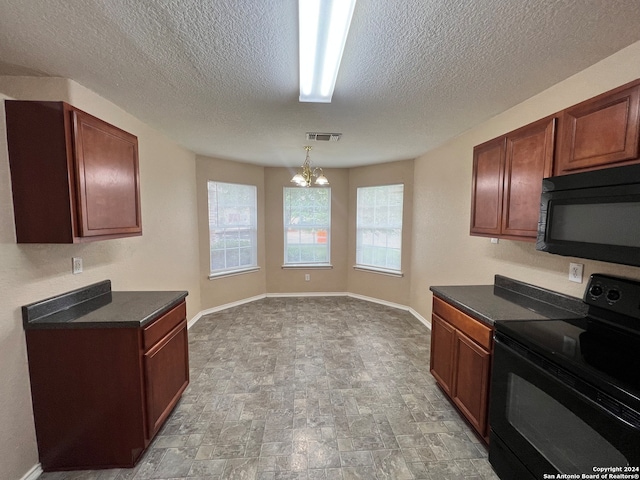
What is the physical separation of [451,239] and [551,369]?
2102mm

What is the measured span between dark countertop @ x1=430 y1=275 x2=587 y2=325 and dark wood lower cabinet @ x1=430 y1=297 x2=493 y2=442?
8cm

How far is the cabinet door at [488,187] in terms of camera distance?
194 cm

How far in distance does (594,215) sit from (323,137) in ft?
7.56

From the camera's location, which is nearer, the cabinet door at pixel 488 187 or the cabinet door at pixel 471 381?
the cabinet door at pixel 471 381

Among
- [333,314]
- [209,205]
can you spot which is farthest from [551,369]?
[209,205]

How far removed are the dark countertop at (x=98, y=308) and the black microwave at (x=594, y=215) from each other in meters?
2.41

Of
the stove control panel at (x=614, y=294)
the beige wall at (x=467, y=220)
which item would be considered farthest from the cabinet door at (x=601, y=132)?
the stove control panel at (x=614, y=294)

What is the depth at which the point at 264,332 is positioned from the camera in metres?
3.52

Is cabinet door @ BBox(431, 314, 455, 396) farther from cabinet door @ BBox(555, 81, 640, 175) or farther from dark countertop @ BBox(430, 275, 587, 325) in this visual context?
cabinet door @ BBox(555, 81, 640, 175)

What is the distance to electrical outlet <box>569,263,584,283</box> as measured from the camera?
1.69 metres

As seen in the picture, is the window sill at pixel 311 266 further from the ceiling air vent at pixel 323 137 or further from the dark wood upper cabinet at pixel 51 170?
the dark wood upper cabinet at pixel 51 170

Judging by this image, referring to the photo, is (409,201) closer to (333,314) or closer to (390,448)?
(333,314)

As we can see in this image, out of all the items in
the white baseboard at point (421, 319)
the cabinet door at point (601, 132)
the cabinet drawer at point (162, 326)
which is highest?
the cabinet door at point (601, 132)

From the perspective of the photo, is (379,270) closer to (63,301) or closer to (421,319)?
(421,319)
